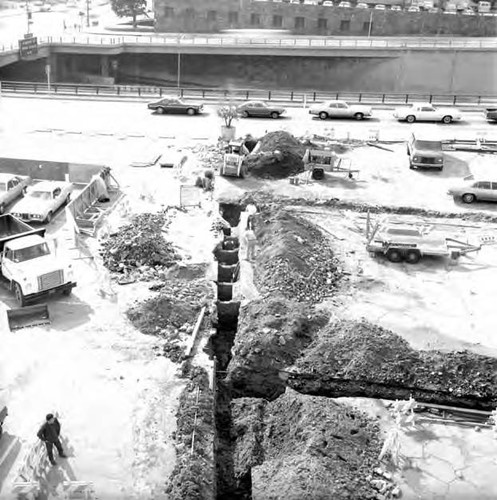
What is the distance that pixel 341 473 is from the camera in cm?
1441

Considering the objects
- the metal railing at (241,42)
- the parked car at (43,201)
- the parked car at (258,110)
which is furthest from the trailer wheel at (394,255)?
the metal railing at (241,42)

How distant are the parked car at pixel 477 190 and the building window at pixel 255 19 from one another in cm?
5850

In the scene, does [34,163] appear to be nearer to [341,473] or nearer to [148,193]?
[148,193]

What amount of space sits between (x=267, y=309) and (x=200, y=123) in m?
A: 25.2

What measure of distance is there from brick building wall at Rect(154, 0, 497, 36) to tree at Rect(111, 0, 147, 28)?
7.99 feet

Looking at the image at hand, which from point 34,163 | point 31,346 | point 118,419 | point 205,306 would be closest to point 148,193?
point 34,163

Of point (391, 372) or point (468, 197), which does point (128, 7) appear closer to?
point (468, 197)

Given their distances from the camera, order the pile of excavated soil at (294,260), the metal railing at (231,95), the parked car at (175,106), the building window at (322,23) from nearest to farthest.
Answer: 1. the pile of excavated soil at (294,260)
2. the parked car at (175,106)
3. the metal railing at (231,95)
4. the building window at (322,23)

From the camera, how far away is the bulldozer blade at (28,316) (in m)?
19.9

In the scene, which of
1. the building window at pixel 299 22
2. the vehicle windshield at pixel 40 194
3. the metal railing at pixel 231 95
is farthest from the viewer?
the building window at pixel 299 22

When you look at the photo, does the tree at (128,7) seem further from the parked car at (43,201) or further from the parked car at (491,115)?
the parked car at (43,201)

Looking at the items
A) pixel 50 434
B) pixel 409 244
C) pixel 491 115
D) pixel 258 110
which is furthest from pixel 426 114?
pixel 50 434

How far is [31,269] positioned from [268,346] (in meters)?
7.75

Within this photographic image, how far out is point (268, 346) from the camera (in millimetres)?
18703
